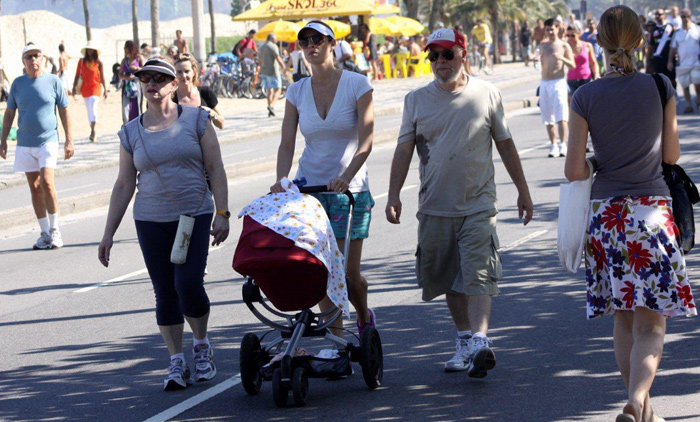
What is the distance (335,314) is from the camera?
6.29 meters

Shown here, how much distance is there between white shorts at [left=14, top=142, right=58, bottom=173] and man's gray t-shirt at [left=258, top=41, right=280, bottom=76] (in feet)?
56.6

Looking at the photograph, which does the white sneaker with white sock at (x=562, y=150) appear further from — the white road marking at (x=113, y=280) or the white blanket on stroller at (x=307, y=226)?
the white blanket on stroller at (x=307, y=226)

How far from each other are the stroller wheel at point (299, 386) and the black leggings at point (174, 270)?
2.85ft

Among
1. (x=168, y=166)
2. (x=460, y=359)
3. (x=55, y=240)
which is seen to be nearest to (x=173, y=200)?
(x=168, y=166)

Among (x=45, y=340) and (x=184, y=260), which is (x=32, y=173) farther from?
(x=184, y=260)

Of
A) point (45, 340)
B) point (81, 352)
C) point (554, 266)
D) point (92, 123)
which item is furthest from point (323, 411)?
point (92, 123)

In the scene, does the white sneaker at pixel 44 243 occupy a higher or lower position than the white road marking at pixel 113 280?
higher

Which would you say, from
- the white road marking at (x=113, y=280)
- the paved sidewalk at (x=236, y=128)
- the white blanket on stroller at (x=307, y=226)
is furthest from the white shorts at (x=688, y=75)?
the white blanket on stroller at (x=307, y=226)

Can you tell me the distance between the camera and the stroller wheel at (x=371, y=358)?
6.18m

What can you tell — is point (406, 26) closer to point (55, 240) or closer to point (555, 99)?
point (555, 99)

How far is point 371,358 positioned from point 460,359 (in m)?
0.66

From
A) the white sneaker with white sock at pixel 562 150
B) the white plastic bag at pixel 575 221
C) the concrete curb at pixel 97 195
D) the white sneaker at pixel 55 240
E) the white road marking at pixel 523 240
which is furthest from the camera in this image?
the white sneaker with white sock at pixel 562 150

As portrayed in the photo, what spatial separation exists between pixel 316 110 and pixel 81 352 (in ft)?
7.72

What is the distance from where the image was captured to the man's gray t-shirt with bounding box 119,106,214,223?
21.5 feet
